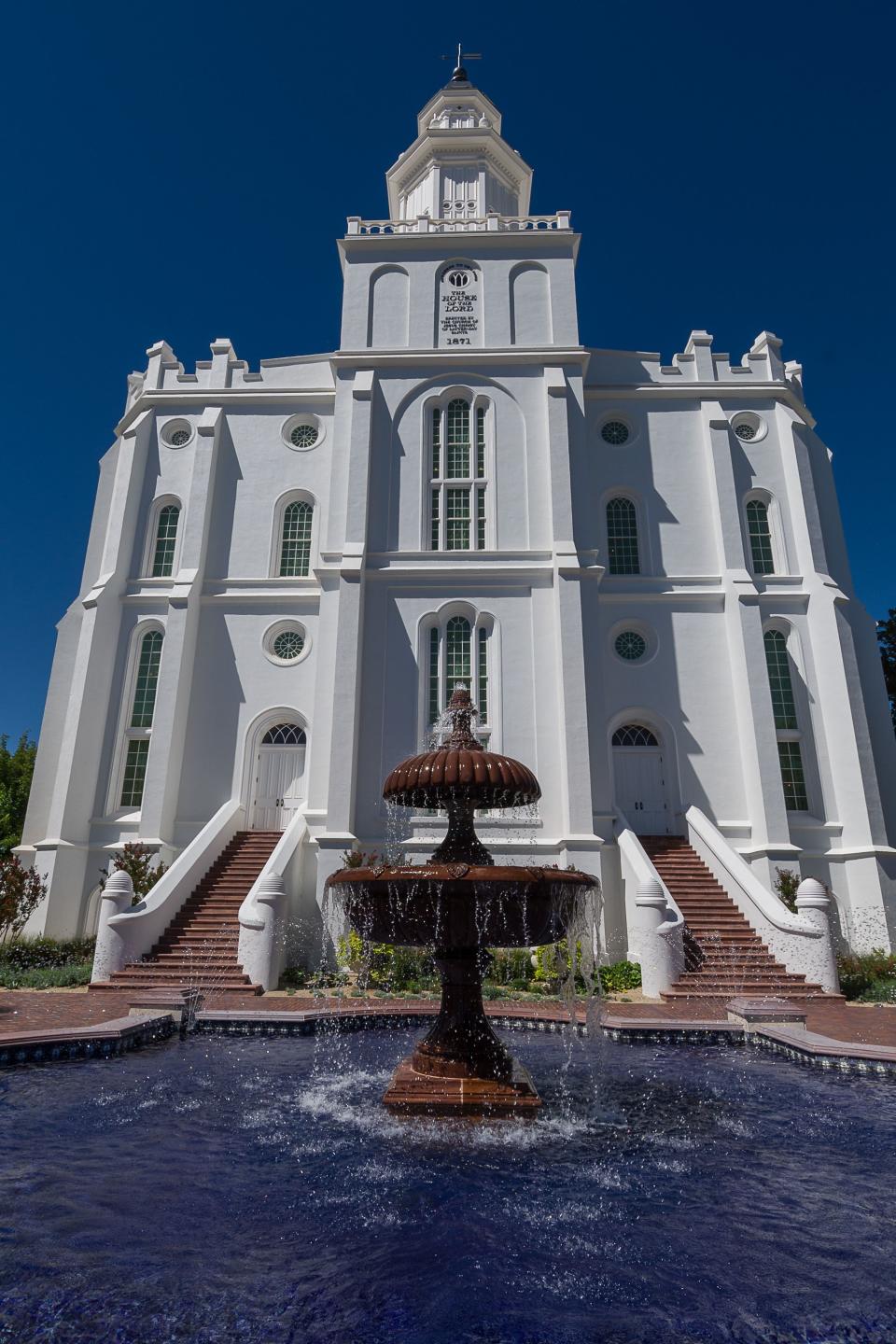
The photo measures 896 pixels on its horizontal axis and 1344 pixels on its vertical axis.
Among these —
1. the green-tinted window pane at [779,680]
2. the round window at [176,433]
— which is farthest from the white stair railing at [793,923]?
the round window at [176,433]

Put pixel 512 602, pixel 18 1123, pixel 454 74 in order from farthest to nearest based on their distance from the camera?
pixel 454 74
pixel 512 602
pixel 18 1123

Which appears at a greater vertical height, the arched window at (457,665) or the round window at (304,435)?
the round window at (304,435)

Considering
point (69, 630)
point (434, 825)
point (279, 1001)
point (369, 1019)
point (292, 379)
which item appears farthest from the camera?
point (292, 379)

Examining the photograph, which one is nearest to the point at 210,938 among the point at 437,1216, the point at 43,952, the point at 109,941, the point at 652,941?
the point at 109,941

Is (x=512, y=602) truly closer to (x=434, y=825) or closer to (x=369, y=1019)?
(x=434, y=825)

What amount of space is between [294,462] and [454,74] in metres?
17.3

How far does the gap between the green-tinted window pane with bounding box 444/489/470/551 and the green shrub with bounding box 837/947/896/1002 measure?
41.4 feet

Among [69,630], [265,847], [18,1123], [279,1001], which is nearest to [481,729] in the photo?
[265,847]

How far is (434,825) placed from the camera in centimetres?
1742

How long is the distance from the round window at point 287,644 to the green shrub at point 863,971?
14368 millimetres

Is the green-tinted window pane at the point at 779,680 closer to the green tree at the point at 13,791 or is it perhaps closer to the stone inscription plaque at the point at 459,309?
the stone inscription plaque at the point at 459,309

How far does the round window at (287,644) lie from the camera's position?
806 inches

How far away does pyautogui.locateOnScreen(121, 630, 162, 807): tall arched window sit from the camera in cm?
1959

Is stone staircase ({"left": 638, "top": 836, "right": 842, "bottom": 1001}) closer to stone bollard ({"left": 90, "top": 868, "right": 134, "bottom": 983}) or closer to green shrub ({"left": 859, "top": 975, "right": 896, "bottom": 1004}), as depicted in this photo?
green shrub ({"left": 859, "top": 975, "right": 896, "bottom": 1004})
